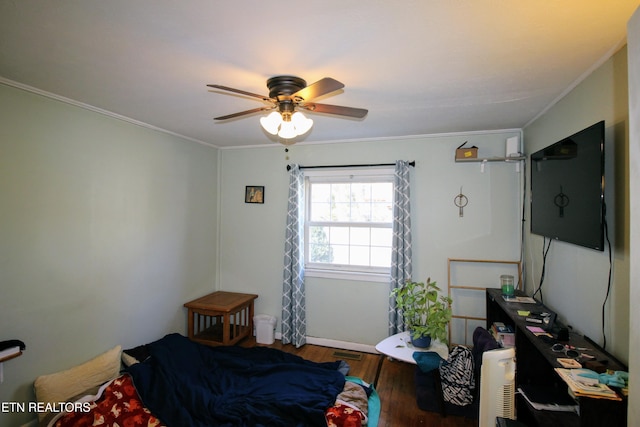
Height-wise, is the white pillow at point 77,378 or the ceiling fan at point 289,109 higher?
the ceiling fan at point 289,109

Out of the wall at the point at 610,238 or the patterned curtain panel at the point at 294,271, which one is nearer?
the wall at the point at 610,238

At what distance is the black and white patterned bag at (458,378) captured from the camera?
2496mm

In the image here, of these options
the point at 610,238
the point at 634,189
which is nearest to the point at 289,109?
the point at 634,189

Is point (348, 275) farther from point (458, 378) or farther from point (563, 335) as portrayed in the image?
point (563, 335)

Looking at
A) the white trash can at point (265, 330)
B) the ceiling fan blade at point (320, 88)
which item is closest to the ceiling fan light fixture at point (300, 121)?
the ceiling fan blade at point (320, 88)

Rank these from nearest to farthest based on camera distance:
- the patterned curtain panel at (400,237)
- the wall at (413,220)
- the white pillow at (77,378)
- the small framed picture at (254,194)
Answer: the white pillow at (77,378)
the wall at (413,220)
the patterned curtain panel at (400,237)
the small framed picture at (254,194)

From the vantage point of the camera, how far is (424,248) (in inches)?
134

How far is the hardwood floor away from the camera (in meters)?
2.43

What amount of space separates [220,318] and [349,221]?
2.17m

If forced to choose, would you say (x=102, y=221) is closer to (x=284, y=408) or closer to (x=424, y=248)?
(x=284, y=408)

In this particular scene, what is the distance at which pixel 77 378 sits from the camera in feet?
7.70

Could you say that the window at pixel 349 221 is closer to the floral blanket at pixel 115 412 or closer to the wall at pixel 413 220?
the wall at pixel 413 220

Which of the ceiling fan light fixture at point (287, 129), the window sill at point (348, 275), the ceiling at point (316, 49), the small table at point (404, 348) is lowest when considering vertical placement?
the small table at point (404, 348)

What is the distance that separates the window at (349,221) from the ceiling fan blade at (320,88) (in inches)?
Result: 80.3
